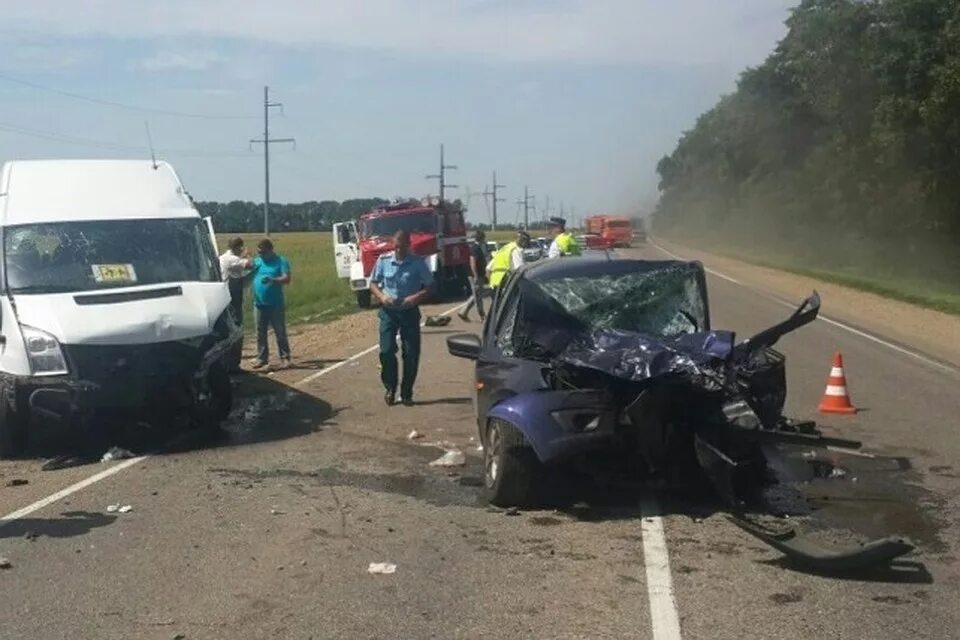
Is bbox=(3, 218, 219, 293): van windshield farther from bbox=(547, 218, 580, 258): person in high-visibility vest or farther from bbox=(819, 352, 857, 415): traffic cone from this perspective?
bbox=(547, 218, 580, 258): person in high-visibility vest

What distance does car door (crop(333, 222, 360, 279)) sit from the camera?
110 ft

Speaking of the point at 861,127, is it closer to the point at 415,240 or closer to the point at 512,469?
the point at 415,240

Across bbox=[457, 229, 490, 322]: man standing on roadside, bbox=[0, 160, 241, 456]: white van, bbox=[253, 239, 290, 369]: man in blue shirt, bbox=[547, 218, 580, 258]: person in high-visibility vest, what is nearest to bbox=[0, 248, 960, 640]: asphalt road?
bbox=[0, 160, 241, 456]: white van

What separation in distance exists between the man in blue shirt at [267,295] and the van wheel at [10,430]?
6.01 meters

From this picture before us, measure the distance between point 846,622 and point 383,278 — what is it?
7.83 m

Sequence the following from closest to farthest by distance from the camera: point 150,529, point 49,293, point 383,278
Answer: point 150,529
point 49,293
point 383,278

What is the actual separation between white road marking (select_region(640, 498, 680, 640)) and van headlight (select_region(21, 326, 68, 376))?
16.3 feet

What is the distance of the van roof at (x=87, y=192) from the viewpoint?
11844mm

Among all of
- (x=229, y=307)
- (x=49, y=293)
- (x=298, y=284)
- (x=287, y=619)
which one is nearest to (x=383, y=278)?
(x=229, y=307)

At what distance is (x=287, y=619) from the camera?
5766 mm

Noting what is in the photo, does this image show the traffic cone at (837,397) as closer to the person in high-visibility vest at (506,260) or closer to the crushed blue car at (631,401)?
the crushed blue car at (631,401)

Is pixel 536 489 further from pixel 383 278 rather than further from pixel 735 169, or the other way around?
pixel 735 169

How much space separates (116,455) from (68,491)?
4.40ft

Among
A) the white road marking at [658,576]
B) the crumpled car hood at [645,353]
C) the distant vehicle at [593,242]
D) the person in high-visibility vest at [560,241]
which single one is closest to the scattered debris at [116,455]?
the crumpled car hood at [645,353]
